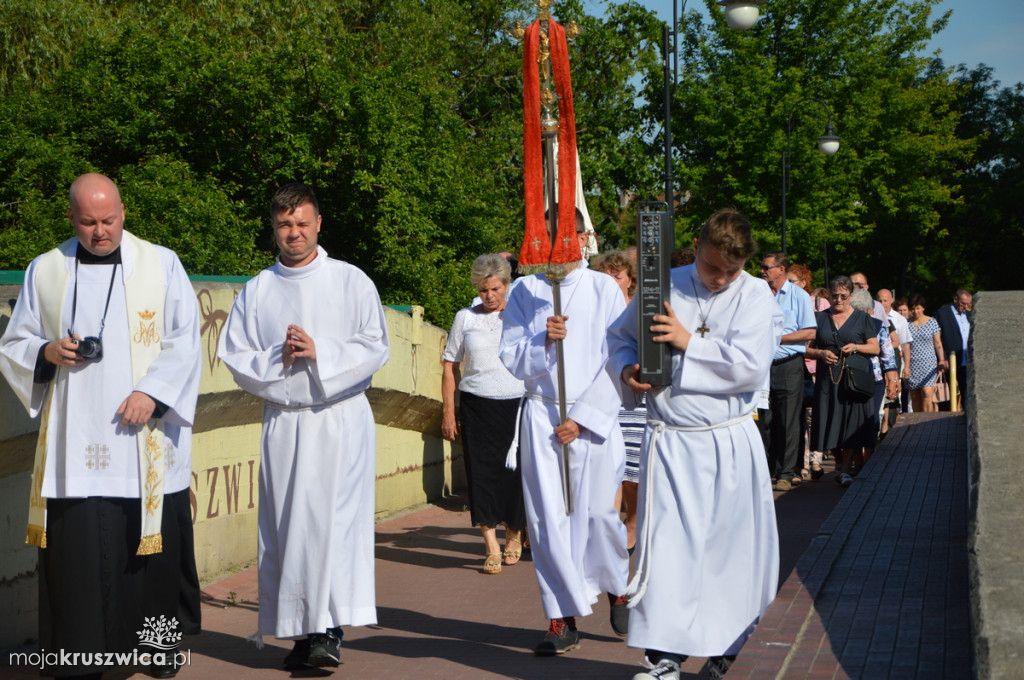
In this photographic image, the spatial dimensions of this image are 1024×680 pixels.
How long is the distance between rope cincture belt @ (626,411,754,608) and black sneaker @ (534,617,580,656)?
112cm

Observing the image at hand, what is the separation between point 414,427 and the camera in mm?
11812

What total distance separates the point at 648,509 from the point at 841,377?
7433mm

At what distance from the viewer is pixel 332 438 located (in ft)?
20.8

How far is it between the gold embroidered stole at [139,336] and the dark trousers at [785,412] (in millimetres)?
7256

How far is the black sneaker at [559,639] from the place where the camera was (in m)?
6.34

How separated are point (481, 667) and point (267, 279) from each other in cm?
Result: 221

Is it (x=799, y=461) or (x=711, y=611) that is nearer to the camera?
(x=711, y=611)

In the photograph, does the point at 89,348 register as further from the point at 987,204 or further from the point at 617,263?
the point at 987,204

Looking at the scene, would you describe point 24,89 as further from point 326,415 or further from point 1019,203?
point 1019,203

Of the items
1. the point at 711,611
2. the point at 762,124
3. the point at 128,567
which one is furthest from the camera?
the point at 762,124

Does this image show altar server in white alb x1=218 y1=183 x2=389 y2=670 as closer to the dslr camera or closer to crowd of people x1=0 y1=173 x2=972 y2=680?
crowd of people x1=0 y1=173 x2=972 y2=680

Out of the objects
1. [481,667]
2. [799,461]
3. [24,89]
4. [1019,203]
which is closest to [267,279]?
[481,667]

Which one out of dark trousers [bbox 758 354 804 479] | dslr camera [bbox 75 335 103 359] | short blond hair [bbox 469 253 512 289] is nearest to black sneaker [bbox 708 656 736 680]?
dslr camera [bbox 75 335 103 359]

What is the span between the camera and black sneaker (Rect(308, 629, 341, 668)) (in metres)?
6.00
